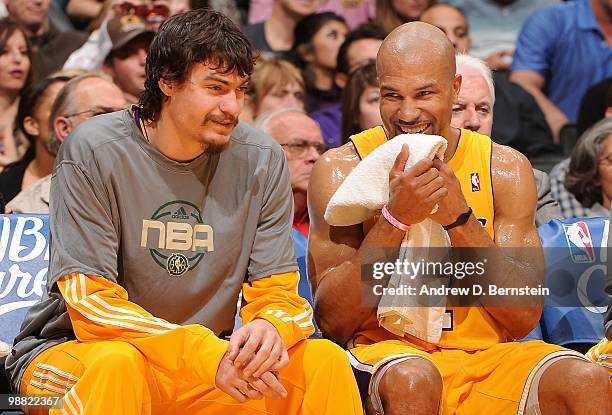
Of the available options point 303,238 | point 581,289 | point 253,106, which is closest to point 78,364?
point 303,238

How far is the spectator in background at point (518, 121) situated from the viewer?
5.48 meters

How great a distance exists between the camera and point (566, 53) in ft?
19.6

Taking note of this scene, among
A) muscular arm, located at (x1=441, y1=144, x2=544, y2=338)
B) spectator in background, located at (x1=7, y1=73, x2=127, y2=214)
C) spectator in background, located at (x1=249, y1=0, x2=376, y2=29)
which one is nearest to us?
muscular arm, located at (x1=441, y1=144, x2=544, y2=338)

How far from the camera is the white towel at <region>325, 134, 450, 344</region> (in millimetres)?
2926

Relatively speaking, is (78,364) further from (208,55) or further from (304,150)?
(304,150)

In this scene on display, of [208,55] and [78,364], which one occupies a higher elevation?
[208,55]

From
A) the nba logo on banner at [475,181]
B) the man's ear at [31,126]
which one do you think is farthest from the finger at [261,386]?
the man's ear at [31,126]

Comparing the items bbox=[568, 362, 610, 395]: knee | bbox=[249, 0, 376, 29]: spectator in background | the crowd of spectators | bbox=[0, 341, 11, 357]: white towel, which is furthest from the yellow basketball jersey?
bbox=[249, 0, 376, 29]: spectator in background

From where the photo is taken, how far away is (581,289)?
3.73 meters

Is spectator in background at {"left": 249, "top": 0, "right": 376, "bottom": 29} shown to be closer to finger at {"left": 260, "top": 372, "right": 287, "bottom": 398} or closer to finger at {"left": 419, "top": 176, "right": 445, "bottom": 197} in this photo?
finger at {"left": 419, "top": 176, "right": 445, "bottom": 197}

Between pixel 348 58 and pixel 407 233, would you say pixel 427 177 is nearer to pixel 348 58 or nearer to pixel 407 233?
pixel 407 233

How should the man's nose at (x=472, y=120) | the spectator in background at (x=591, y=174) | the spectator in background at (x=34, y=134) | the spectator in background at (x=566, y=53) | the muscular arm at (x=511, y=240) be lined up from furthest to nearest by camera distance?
the spectator in background at (x=566, y=53) < the spectator in background at (x=34, y=134) < the spectator in background at (x=591, y=174) < the man's nose at (x=472, y=120) < the muscular arm at (x=511, y=240)

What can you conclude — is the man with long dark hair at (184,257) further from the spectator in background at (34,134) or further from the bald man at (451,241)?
the spectator in background at (34,134)

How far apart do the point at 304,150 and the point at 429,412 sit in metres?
2.18
